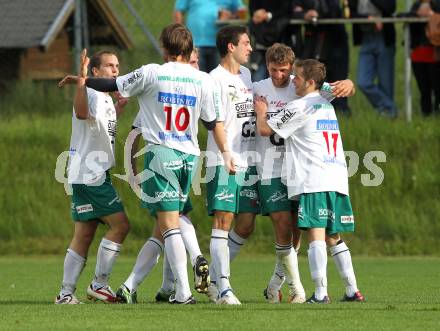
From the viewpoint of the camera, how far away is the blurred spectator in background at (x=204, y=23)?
1859cm

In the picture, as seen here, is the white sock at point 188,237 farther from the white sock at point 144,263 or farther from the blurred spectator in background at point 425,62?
the blurred spectator in background at point 425,62

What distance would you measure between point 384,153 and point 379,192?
1.96 ft

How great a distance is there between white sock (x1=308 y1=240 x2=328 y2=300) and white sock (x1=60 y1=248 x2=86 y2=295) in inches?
76.8

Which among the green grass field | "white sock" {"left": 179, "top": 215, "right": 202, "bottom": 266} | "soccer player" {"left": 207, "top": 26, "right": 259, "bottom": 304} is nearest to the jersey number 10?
"soccer player" {"left": 207, "top": 26, "right": 259, "bottom": 304}

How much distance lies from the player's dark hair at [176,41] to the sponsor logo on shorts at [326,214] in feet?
5.52

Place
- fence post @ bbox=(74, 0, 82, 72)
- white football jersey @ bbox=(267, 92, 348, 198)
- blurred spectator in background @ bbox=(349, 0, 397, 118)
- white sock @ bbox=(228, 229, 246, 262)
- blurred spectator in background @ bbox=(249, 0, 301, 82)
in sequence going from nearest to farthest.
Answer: white football jersey @ bbox=(267, 92, 348, 198), white sock @ bbox=(228, 229, 246, 262), blurred spectator in background @ bbox=(249, 0, 301, 82), blurred spectator in background @ bbox=(349, 0, 397, 118), fence post @ bbox=(74, 0, 82, 72)

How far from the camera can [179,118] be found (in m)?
10.8

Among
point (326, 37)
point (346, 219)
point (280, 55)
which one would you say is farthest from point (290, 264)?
point (326, 37)

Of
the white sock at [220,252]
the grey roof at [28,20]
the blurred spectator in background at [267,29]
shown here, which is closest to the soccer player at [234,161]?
the white sock at [220,252]

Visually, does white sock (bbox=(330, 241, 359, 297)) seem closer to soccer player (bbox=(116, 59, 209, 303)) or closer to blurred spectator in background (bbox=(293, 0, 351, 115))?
soccer player (bbox=(116, 59, 209, 303))

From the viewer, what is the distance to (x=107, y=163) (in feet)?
37.0

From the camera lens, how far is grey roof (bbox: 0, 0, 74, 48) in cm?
2102

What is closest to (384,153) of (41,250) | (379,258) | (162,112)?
(379,258)

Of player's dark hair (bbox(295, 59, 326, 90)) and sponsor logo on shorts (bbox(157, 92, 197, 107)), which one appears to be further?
player's dark hair (bbox(295, 59, 326, 90))
